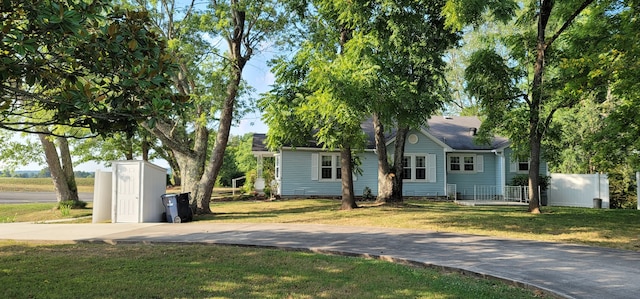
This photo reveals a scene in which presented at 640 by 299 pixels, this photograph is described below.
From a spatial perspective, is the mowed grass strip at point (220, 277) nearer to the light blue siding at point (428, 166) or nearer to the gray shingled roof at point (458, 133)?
the gray shingled roof at point (458, 133)

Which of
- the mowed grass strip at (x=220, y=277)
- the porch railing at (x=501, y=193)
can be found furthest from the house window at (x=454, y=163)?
the mowed grass strip at (x=220, y=277)

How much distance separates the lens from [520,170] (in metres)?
26.7

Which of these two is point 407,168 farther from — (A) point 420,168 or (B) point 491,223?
(B) point 491,223

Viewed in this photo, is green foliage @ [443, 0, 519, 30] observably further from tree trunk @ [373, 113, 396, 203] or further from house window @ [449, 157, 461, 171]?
house window @ [449, 157, 461, 171]

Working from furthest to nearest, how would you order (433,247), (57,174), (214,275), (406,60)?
(57,174), (406,60), (433,247), (214,275)

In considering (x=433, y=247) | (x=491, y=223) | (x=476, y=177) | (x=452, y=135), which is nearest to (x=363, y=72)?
(x=433, y=247)

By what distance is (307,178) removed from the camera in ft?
81.4

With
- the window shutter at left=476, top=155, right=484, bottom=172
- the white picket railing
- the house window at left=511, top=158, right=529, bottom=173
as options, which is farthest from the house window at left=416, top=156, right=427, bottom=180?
the house window at left=511, top=158, right=529, bottom=173

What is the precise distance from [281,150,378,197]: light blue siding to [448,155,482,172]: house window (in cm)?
490

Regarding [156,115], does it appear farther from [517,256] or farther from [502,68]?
[502,68]

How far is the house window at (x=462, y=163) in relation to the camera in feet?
87.0

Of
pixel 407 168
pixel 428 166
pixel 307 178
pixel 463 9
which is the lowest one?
pixel 307 178

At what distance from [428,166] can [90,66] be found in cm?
2215

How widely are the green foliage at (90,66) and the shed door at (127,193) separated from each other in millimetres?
8384
